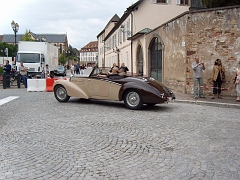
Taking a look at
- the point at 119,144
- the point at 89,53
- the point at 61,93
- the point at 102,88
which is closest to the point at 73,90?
the point at 61,93

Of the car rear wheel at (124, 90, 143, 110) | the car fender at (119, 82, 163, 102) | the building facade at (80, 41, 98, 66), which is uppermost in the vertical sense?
the building facade at (80, 41, 98, 66)

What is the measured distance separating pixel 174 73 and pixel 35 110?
758 centimetres

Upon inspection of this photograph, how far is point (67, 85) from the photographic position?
33.5 ft

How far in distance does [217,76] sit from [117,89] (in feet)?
14.8

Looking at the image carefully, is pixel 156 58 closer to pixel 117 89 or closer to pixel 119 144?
pixel 117 89

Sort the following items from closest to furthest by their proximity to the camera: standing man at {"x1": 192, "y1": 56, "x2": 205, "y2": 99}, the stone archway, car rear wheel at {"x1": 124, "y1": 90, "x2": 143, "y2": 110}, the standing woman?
car rear wheel at {"x1": 124, "y1": 90, "x2": 143, "y2": 110} → the standing woman → standing man at {"x1": 192, "y1": 56, "x2": 205, "y2": 99} → the stone archway

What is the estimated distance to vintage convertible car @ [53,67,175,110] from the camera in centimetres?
867

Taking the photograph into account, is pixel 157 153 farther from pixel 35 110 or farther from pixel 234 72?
pixel 234 72

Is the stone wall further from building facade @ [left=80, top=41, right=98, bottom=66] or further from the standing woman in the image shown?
building facade @ [left=80, top=41, right=98, bottom=66]

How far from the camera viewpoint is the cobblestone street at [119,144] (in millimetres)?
3869

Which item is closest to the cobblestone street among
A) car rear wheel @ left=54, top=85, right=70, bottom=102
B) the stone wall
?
car rear wheel @ left=54, top=85, right=70, bottom=102

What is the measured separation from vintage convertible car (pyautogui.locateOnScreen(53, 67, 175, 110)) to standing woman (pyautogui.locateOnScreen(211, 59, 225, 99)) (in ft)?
10.1

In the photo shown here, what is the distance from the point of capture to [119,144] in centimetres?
515

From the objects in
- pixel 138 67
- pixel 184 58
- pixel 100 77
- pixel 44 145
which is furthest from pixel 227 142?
pixel 138 67
